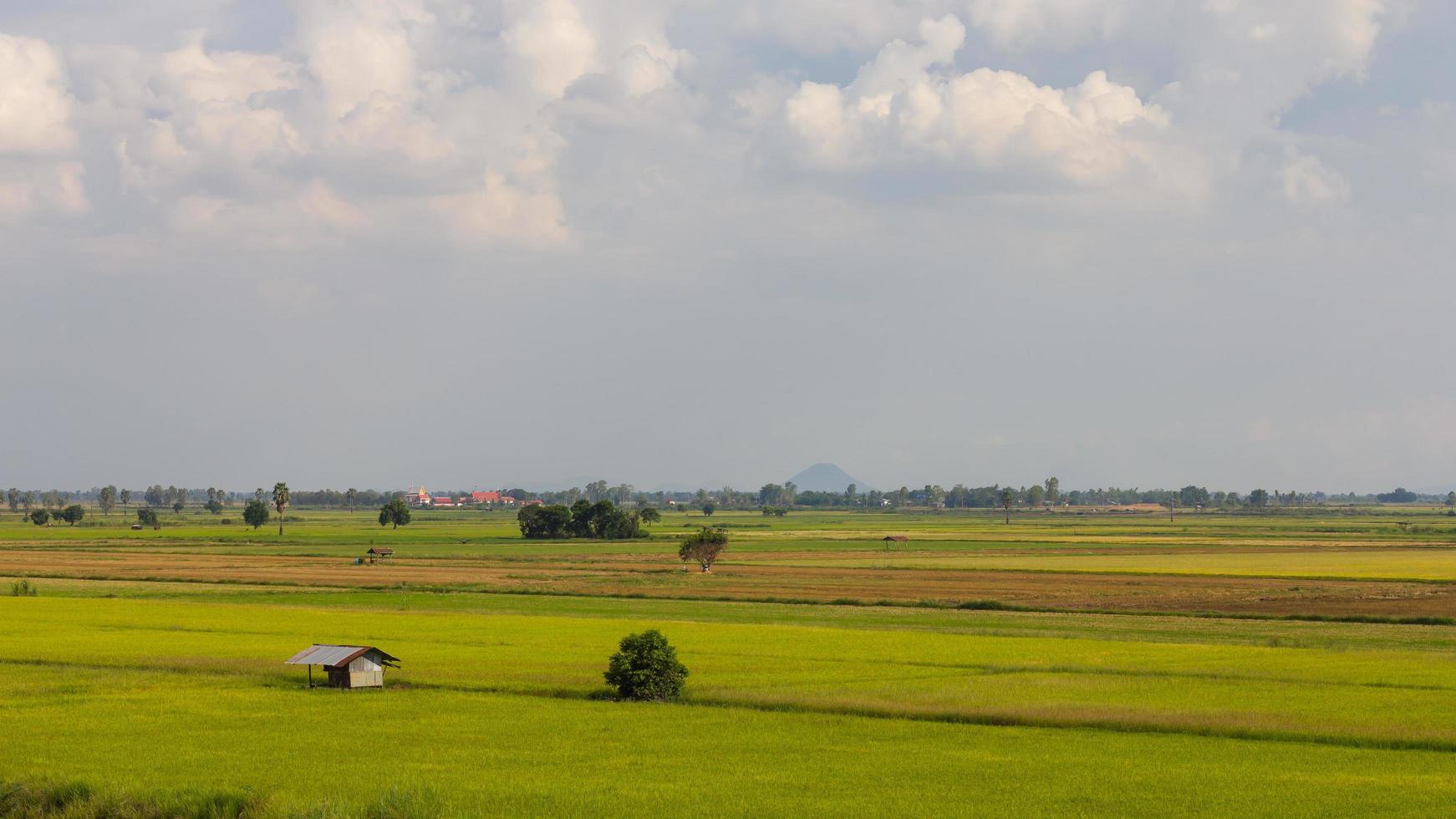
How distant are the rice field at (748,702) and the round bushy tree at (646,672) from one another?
805mm

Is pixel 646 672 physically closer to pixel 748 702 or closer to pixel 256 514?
pixel 748 702

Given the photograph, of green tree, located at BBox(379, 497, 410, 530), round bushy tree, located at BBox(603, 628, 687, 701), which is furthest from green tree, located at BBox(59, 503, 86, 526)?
round bushy tree, located at BBox(603, 628, 687, 701)

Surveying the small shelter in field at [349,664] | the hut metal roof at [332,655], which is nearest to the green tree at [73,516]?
the hut metal roof at [332,655]

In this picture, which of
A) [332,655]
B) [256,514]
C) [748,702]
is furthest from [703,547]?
[256,514]

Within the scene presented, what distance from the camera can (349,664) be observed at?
31.1 m

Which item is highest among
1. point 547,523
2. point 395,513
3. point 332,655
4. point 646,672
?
point 395,513

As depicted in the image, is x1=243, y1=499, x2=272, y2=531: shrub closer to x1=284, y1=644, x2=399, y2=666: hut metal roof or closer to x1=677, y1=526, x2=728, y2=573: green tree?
x1=677, y1=526, x2=728, y2=573: green tree

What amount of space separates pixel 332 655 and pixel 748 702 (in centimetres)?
1028

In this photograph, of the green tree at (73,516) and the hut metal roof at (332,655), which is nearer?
the hut metal roof at (332,655)

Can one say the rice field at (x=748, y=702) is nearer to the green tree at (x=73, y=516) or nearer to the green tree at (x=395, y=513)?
the green tree at (x=395, y=513)

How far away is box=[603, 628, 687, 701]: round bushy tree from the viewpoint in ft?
98.2

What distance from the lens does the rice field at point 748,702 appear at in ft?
66.1

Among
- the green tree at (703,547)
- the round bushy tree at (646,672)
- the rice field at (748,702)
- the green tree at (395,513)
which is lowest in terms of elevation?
the rice field at (748,702)

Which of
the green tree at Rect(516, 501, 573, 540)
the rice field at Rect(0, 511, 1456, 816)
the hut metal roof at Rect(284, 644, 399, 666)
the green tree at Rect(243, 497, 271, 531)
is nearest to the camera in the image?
the rice field at Rect(0, 511, 1456, 816)
